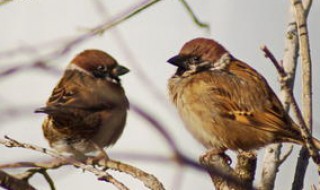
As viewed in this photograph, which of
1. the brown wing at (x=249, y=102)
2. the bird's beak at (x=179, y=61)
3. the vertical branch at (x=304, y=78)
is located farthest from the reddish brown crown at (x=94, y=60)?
the vertical branch at (x=304, y=78)

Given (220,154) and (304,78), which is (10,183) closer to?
(304,78)

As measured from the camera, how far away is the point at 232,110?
464 centimetres

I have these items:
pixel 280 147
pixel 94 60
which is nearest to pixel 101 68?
pixel 94 60

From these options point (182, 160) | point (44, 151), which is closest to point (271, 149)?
point (44, 151)

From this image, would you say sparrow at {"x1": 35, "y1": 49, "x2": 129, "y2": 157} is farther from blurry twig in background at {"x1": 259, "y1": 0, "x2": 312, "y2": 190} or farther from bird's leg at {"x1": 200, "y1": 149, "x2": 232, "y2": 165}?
blurry twig in background at {"x1": 259, "y1": 0, "x2": 312, "y2": 190}

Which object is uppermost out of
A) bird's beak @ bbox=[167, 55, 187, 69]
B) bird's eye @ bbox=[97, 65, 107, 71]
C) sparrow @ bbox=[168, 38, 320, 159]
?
bird's eye @ bbox=[97, 65, 107, 71]

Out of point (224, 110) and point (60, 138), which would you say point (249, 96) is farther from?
point (60, 138)

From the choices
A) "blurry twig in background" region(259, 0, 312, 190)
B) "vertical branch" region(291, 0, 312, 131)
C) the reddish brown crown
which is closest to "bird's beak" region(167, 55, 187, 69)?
the reddish brown crown

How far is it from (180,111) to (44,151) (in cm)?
226

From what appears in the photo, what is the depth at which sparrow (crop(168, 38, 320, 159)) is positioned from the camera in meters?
4.50

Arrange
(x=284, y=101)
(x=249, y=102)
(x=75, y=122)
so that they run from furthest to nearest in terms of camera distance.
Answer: (x=249, y=102)
(x=75, y=122)
(x=284, y=101)

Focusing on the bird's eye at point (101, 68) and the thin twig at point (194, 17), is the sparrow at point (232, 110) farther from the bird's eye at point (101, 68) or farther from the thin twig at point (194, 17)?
the thin twig at point (194, 17)

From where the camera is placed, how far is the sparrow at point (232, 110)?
14.8 ft

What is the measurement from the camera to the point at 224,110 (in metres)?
4.68
